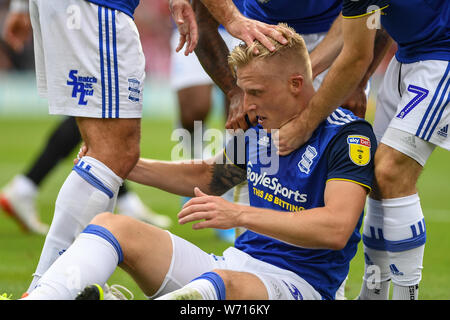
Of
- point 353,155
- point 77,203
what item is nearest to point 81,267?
point 77,203

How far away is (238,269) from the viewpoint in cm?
273

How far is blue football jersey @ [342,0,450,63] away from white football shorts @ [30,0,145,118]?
3.54 ft

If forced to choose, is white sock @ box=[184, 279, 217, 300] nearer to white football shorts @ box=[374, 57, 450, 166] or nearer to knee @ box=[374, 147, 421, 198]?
knee @ box=[374, 147, 421, 198]

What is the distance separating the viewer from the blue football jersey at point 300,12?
3432mm

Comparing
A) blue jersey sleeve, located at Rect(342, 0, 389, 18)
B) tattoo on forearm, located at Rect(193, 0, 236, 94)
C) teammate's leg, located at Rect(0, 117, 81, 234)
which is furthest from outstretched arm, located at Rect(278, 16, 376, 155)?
teammate's leg, located at Rect(0, 117, 81, 234)

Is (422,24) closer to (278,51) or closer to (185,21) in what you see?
(278,51)

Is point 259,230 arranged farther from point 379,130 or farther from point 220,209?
point 379,130

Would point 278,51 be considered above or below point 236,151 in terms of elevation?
above

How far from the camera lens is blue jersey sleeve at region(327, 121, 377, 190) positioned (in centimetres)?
254

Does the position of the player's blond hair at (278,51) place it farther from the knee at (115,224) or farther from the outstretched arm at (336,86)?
the knee at (115,224)

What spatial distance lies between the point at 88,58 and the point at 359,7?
1.09 meters

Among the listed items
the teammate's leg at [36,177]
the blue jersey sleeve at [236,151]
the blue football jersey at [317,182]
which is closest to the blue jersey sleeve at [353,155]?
the blue football jersey at [317,182]

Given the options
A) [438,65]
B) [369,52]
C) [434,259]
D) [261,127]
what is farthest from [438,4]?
[434,259]

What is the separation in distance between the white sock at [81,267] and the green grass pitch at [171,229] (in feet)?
3.77
